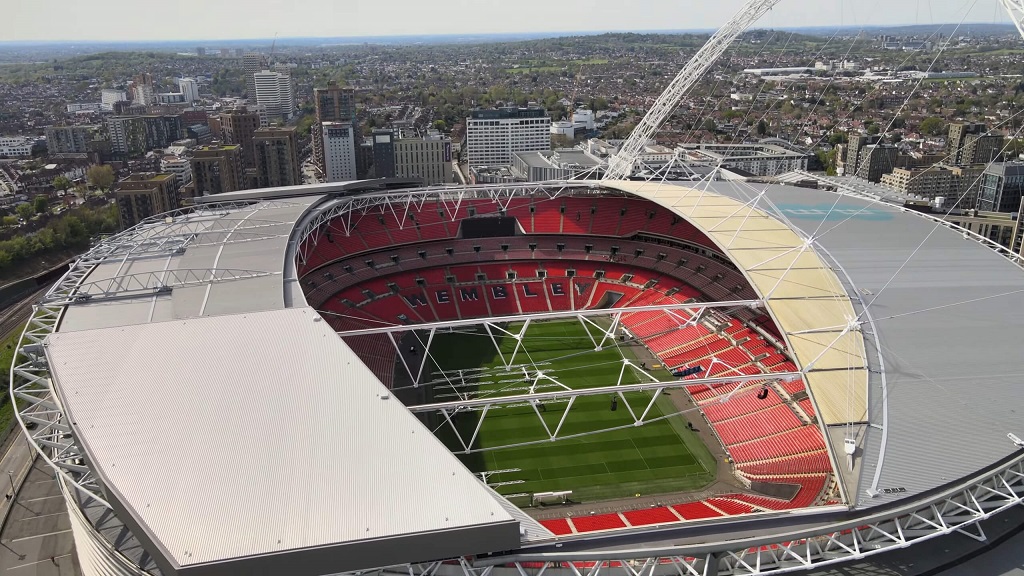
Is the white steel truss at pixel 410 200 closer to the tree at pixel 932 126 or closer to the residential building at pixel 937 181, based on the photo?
the residential building at pixel 937 181

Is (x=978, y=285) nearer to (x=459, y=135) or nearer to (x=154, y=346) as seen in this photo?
(x=154, y=346)

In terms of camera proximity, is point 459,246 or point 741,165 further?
point 741,165

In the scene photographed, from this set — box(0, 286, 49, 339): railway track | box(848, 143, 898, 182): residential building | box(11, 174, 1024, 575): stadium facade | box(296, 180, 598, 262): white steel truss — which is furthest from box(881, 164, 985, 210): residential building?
box(0, 286, 49, 339): railway track

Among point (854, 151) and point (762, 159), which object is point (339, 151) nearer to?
point (762, 159)

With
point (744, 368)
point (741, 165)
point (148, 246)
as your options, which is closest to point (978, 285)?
point (744, 368)

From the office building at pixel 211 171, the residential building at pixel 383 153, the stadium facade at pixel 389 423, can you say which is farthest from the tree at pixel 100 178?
the stadium facade at pixel 389 423
